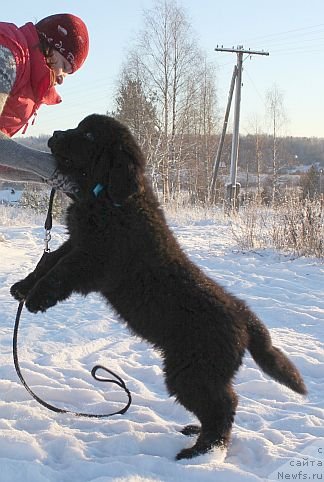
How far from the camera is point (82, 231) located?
110 inches

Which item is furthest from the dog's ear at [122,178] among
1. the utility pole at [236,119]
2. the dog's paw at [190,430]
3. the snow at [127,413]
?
the utility pole at [236,119]

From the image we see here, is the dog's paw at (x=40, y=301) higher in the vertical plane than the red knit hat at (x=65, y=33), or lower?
lower

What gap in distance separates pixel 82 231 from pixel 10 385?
48.7 inches

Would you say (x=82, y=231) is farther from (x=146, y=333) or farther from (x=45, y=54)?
(x=45, y=54)

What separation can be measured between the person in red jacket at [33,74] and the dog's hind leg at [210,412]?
125 cm

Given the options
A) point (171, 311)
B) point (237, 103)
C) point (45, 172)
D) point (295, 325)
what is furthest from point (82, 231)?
point (237, 103)

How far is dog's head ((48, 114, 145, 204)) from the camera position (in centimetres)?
276

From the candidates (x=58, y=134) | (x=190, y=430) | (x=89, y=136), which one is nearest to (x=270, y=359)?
(x=190, y=430)

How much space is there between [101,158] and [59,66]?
0.74m

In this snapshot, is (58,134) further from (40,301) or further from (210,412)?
(210,412)

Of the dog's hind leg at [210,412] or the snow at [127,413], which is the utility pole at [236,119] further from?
the dog's hind leg at [210,412]

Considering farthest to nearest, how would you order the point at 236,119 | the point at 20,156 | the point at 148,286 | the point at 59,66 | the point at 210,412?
the point at 236,119 < the point at 59,66 < the point at 20,156 < the point at 148,286 < the point at 210,412

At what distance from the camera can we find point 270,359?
278 cm

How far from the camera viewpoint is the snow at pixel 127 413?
8.13 feet
